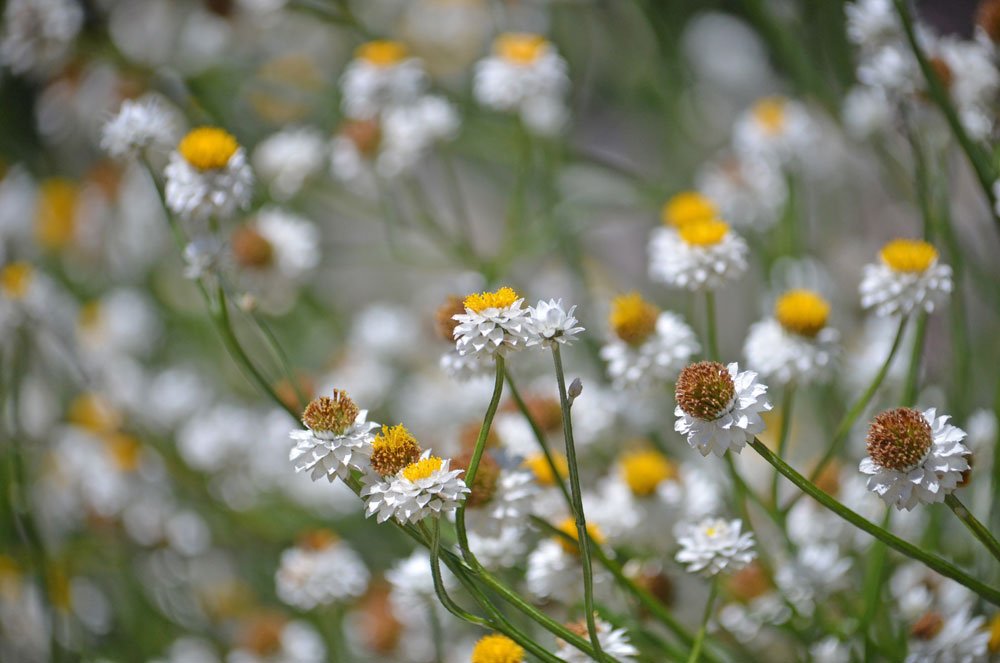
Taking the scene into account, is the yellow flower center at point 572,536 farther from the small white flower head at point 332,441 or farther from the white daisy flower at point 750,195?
the white daisy flower at point 750,195

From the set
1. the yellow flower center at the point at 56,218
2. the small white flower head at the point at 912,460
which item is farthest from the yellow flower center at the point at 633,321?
the yellow flower center at the point at 56,218

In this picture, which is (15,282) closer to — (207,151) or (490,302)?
(207,151)

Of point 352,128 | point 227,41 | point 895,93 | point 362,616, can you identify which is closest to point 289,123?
point 227,41

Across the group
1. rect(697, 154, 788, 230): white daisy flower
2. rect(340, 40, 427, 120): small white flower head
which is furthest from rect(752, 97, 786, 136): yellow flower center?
rect(340, 40, 427, 120): small white flower head

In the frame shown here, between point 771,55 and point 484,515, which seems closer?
point 484,515

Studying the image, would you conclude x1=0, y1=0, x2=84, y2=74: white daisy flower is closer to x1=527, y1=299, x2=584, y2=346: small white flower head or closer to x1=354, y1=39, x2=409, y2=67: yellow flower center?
x1=354, y1=39, x2=409, y2=67: yellow flower center

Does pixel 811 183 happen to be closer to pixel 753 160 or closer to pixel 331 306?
pixel 753 160
